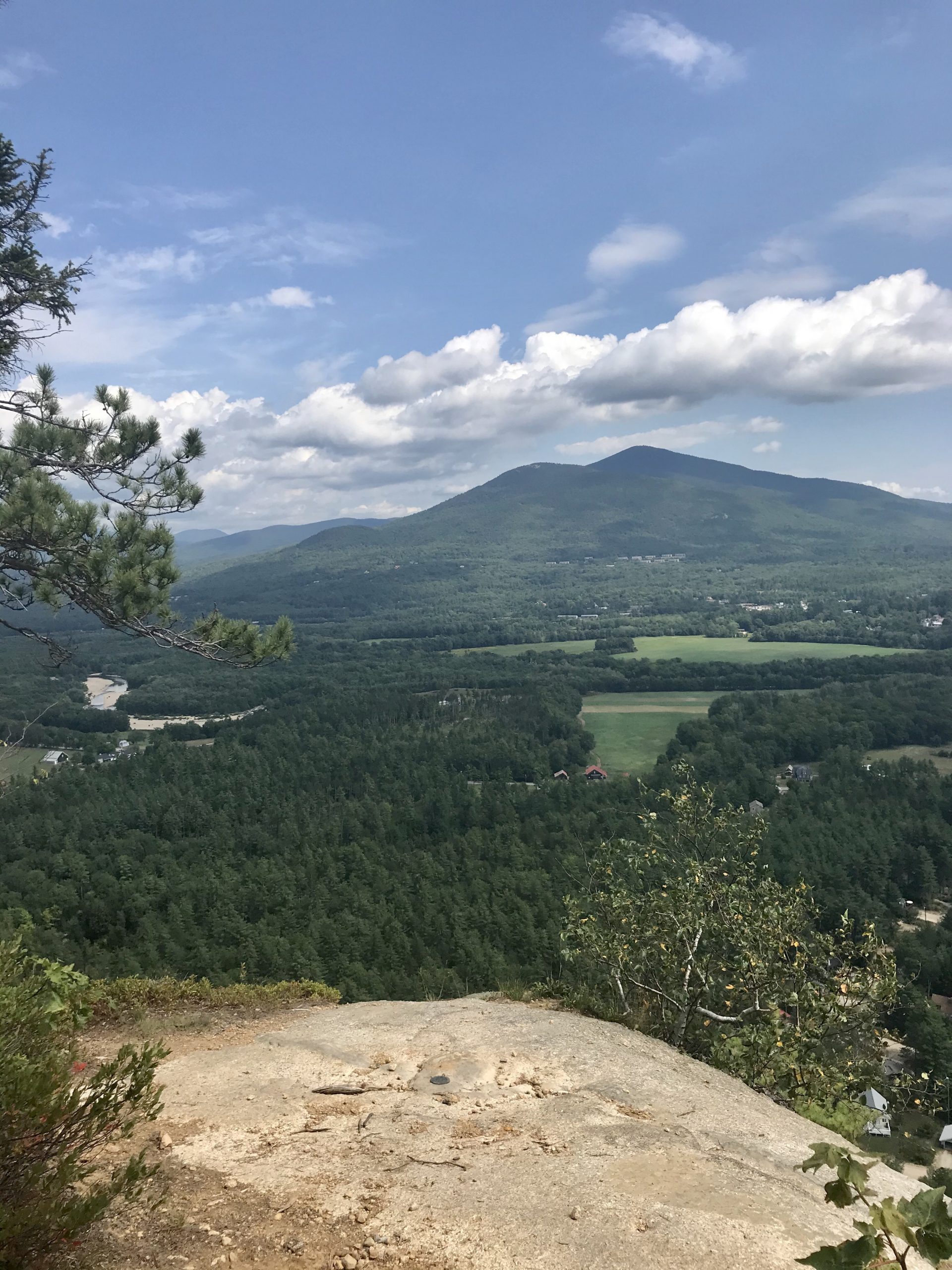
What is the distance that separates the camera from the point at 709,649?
168 meters

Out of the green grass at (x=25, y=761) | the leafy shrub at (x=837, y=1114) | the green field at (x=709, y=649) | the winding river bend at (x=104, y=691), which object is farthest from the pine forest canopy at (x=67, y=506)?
the green field at (x=709, y=649)

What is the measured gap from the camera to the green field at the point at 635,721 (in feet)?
315

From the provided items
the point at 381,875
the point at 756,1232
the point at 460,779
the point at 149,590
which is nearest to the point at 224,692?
the point at 460,779

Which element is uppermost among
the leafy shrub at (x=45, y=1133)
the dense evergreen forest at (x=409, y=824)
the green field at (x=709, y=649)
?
the leafy shrub at (x=45, y=1133)

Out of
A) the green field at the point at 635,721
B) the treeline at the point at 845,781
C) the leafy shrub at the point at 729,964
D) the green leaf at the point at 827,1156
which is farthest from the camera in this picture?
the green field at the point at 635,721

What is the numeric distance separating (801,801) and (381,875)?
44.7m

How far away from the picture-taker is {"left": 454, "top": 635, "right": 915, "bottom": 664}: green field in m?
154

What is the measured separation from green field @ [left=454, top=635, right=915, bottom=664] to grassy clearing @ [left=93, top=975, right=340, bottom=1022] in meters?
141

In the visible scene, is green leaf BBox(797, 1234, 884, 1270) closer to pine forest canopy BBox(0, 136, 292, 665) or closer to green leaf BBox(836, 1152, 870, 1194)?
green leaf BBox(836, 1152, 870, 1194)

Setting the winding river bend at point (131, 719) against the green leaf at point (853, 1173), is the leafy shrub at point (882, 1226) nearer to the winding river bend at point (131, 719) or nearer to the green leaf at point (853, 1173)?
the green leaf at point (853, 1173)

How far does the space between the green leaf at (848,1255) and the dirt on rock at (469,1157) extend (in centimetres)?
245

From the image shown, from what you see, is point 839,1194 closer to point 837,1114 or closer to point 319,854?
point 837,1114

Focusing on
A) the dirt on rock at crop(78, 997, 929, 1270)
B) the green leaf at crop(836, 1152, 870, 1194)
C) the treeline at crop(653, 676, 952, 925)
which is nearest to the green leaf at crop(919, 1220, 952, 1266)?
the green leaf at crop(836, 1152, 870, 1194)

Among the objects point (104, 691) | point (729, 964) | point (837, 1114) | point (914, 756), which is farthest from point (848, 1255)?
point (104, 691)
